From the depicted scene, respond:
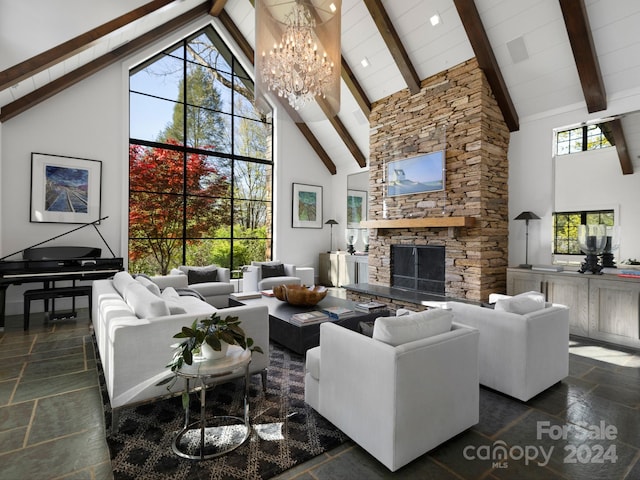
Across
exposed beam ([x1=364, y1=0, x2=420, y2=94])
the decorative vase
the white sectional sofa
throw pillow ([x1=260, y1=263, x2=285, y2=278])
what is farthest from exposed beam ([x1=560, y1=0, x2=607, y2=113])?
throw pillow ([x1=260, y1=263, x2=285, y2=278])

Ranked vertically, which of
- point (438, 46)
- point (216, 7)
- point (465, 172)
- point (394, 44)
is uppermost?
point (216, 7)

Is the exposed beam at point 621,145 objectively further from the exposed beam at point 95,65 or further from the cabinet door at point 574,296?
the exposed beam at point 95,65

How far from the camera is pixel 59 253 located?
510 cm

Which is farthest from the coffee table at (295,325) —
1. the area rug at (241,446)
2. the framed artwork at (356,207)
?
the framed artwork at (356,207)

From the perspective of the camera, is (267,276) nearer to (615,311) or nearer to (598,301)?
(598,301)

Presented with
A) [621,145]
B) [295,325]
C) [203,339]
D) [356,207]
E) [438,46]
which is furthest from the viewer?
[356,207]

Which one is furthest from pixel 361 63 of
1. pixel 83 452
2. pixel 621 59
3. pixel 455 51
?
pixel 83 452

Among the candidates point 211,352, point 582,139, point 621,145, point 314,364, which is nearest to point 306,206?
point 582,139

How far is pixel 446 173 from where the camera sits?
5414 mm

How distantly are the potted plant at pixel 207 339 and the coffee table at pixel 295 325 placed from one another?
4.07ft

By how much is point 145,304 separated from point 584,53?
544cm

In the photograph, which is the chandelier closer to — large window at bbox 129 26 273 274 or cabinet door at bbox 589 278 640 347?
large window at bbox 129 26 273 274

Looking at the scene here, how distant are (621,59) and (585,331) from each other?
10.9 ft

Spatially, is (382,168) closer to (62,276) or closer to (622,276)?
(622,276)
